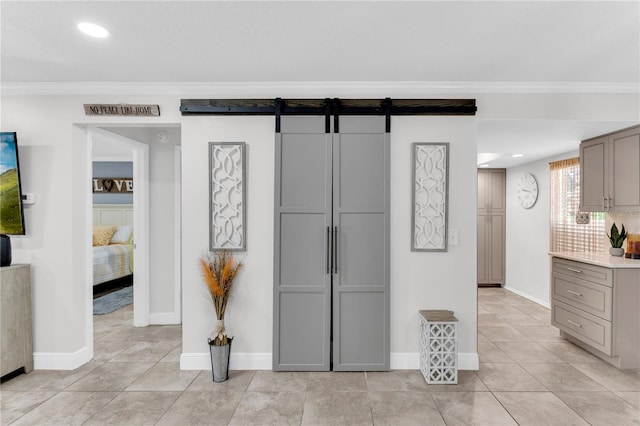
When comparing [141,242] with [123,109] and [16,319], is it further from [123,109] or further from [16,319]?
[123,109]

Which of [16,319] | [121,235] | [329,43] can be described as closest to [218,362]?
[16,319]

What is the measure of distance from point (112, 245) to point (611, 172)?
25.4ft

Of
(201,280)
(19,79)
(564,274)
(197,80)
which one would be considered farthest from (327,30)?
(564,274)

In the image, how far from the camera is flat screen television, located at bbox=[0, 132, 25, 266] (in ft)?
9.88

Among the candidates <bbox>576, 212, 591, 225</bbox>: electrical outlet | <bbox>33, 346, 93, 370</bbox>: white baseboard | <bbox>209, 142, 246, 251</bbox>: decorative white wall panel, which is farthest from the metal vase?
<bbox>576, 212, 591, 225</bbox>: electrical outlet

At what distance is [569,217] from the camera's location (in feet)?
16.5

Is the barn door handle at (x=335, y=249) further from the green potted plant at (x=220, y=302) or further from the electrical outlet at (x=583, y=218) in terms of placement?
the electrical outlet at (x=583, y=218)

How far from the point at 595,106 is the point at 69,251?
4953 mm

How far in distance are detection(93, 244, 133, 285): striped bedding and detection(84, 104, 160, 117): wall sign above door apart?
3435 millimetres

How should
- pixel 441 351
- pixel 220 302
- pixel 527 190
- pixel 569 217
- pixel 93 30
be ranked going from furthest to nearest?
pixel 527 190
pixel 569 217
pixel 220 302
pixel 441 351
pixel 93 30

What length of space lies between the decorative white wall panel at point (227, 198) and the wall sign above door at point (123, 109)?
61 centimetres

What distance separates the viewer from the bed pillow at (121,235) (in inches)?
276

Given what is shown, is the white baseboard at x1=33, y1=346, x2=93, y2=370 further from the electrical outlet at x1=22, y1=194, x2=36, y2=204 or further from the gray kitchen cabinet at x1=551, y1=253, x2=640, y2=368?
the gray kitchen cabinet at x1=551, y1=253, x2=640, y2=368

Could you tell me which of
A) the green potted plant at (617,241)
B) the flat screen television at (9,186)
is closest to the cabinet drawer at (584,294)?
the green potted plant at (617,241)
